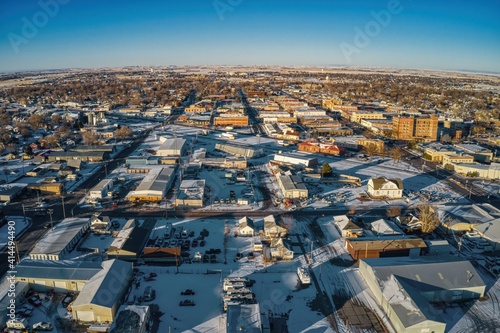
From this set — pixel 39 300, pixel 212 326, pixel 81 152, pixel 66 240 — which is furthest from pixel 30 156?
pixel 212 326

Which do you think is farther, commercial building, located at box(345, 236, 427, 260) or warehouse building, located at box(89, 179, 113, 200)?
warehouse building, located at box(89, 179, 113, 200)

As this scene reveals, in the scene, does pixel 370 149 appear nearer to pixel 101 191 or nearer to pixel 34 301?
pixel 101 191

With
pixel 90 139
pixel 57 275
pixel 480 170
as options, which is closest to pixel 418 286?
pixel 57 275

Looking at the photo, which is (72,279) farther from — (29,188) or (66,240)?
(29,188)

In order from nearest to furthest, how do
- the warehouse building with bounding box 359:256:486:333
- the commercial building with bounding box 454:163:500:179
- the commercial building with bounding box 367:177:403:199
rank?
the warehouse building with bounding box 359:256:486:333
the commercial building with bounding box 367:177:403:199
the commercial building with bounding box 454:163:500:179

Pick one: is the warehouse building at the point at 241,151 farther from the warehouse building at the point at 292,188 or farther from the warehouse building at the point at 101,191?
the warehouse building at the point at 101,191

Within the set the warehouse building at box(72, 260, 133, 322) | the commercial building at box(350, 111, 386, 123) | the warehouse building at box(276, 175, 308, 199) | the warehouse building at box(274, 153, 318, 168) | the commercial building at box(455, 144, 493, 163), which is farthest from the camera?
the commercial building at box(350, 111, 386, 123)

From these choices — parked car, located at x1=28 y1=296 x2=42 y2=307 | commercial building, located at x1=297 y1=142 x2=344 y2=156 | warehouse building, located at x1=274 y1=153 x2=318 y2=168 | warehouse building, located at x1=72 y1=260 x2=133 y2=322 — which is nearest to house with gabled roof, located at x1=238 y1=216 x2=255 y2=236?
warehouse building, located at x1=72 y1=260 x2=133 y2=322

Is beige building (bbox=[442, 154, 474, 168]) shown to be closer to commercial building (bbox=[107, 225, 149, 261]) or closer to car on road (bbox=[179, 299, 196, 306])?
commercial building (bbox=[107, 225, 149, 261])
